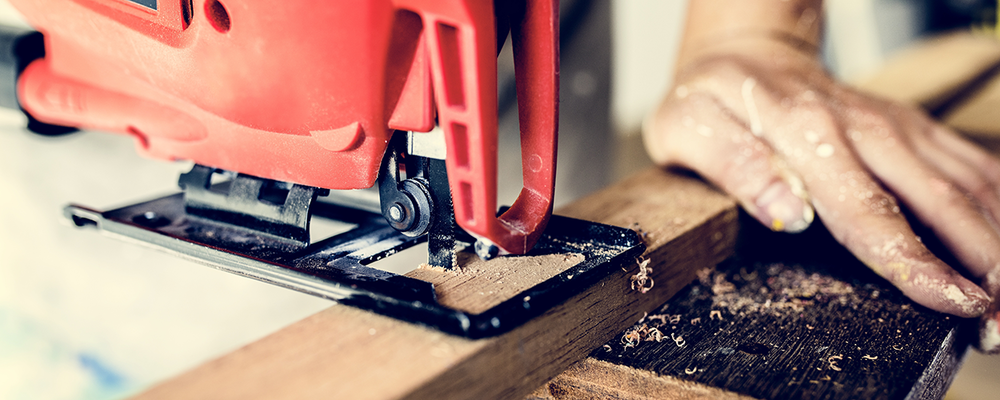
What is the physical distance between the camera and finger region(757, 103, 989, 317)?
77 centimetres

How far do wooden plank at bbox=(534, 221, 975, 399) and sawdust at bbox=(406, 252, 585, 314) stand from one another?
11cm

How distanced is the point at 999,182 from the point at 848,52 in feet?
7.74

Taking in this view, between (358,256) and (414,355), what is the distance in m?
0.23

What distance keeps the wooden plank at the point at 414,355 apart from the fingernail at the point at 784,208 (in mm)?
203

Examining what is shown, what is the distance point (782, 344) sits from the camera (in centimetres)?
69

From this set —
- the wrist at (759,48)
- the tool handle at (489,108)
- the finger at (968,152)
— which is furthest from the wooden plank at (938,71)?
the tool handle at (489,108)

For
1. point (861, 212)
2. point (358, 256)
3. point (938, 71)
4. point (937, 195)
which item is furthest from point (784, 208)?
point (938, 71)

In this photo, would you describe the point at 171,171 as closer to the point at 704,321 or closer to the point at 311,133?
the point at 311,133

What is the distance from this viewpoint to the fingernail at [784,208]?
90 cm

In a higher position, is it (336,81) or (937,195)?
(336,81)

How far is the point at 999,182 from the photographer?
0.98 meters

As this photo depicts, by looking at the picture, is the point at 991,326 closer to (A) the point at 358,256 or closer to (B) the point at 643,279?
(B) the point at 643,279

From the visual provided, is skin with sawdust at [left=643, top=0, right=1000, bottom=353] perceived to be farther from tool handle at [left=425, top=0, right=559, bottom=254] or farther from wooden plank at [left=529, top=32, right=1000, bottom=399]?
tool handle at [left=425, top=0, right=559, bottom=254]

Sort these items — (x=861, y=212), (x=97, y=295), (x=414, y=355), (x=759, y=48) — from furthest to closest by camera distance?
(x=97, y=295) → (x=759, y=48) → (x=861, y=212) → (x=414, y=355)
